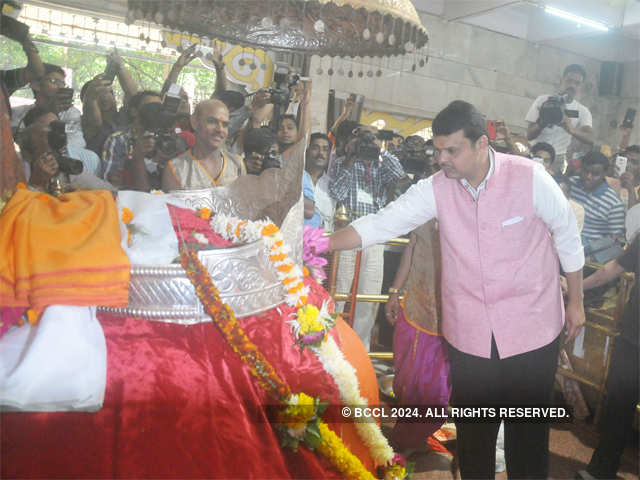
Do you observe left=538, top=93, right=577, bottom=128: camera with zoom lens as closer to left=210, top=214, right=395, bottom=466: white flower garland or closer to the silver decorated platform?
left=210, top=214, right=395, bottom=466: white flower garland

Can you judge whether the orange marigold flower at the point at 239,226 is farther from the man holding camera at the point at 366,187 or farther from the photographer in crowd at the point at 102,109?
the man holding camera at the point at 366,187

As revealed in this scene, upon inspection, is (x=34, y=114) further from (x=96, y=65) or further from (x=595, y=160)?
(x=595, y=160)

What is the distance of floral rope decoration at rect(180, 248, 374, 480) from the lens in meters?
1.46

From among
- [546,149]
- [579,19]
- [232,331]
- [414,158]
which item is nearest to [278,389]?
[232,331]

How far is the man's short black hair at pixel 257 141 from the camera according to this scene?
284 centimetres

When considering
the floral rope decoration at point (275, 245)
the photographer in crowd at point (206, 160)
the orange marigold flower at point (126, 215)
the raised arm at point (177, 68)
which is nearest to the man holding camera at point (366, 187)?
the photographer in crowd at point (206, 160)

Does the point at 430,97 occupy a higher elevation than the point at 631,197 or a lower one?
higher

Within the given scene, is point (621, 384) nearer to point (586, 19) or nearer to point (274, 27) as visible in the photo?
point (274, 27)

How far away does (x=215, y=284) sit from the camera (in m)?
1.54

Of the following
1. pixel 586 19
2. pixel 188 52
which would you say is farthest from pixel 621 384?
pixel 586 19

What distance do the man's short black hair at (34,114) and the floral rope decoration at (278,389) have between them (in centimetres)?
148

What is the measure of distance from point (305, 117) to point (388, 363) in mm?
1950

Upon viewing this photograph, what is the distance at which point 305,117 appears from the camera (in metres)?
2.19

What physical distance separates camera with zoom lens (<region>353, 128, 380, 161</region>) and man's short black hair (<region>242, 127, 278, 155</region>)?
2.69 ft
